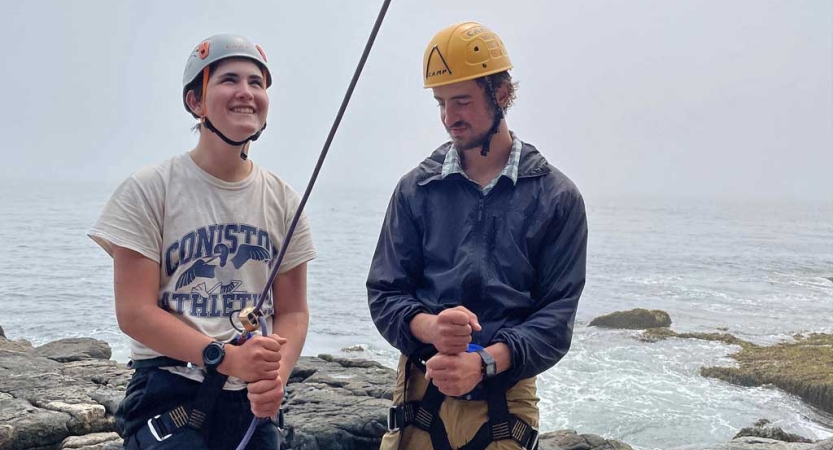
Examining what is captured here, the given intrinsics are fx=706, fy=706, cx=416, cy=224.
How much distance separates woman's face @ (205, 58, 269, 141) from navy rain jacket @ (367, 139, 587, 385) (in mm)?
793

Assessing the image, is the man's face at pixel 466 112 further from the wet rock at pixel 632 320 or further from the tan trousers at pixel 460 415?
the wet rock at pixel 632 320

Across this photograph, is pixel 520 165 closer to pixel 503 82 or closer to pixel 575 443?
pixel 503 82

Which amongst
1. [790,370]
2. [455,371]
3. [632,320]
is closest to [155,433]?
[455,371]

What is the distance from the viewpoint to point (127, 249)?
104 inches

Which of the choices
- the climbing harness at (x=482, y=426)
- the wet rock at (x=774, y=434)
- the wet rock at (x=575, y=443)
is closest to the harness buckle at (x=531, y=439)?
the climbing harness at (x=482, y=426)

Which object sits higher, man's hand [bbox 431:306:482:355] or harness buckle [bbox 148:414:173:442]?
man's hand [bbox 431:306:482:355]

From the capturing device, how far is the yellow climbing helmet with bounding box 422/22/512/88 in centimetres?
305

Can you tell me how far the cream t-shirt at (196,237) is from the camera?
2.69 meters

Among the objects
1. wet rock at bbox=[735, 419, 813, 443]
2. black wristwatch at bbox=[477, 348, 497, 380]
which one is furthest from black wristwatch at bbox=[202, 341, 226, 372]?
wet rock at bbox=[735, 419, 813, 443]

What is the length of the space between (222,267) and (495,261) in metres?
1.13

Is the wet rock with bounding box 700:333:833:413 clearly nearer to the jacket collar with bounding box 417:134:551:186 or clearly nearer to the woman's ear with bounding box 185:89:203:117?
the jacket collar with bounding box 417:134:551:186

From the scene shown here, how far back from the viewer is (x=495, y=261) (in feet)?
9.86

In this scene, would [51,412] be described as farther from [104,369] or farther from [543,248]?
[543,248]

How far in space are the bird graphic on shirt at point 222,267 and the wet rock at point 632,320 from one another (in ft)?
64.9
